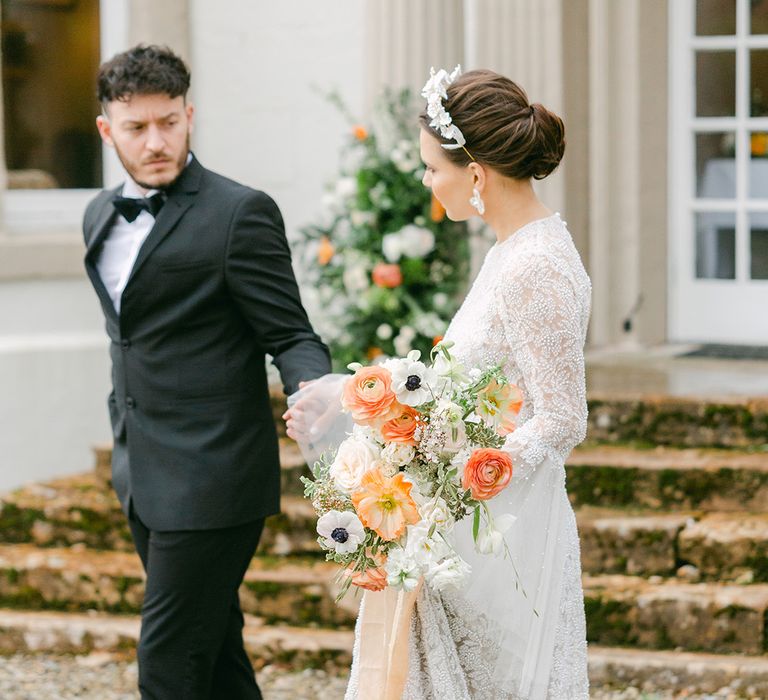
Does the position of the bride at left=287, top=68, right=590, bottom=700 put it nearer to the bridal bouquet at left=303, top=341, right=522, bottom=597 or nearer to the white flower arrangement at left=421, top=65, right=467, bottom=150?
the white flower arrangement at left=421, top=65, right=467, bottom=150

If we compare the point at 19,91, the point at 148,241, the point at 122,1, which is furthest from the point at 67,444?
the point at 148,241

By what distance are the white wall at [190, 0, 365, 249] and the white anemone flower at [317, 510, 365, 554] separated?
4.75 meters

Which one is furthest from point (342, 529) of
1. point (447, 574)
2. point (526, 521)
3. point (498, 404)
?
point (526, 521)

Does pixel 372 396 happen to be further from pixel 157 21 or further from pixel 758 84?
pixel 758 84

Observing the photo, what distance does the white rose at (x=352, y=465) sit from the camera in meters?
2.81

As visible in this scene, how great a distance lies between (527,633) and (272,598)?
2.66 meters

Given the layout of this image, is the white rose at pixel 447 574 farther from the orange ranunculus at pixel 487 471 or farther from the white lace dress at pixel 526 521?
the white lace dress at pixel 526 521

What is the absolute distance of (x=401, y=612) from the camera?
2992mm

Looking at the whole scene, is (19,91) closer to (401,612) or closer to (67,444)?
(67,444)

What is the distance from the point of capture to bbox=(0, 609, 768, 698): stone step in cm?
490

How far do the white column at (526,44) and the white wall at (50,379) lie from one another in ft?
7.70

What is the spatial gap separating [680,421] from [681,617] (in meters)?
1.19

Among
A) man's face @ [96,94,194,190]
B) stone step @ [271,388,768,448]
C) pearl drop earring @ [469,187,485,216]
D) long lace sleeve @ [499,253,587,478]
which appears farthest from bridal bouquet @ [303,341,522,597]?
stone step @ [271,388,768,448]

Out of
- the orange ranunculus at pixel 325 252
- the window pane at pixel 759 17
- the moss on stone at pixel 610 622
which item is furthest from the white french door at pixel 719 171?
the moss on stone at pixel 610 622
